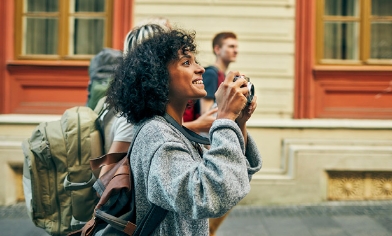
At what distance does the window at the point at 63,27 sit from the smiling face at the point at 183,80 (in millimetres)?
5529

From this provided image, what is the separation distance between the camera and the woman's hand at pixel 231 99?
1.90m

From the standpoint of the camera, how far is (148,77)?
205 centimetres

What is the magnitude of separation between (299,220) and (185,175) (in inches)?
187

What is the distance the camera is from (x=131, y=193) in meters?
2.01

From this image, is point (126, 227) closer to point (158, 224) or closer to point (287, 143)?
point (158, 224)

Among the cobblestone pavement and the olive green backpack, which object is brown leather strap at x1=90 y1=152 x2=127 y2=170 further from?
the cobblestone pavement

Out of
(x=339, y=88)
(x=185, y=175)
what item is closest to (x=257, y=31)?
(x=339, y=88)

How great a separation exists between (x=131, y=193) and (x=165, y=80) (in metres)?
0.43

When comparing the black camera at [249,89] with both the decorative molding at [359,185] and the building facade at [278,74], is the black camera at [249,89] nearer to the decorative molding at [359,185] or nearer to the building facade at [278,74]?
the building facade at [278,74]

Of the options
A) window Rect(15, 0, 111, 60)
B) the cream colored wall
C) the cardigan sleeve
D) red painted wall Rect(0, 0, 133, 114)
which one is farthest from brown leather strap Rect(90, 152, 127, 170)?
window Rect(15, 0, 111, 60)

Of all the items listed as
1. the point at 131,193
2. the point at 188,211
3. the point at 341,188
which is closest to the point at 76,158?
the point at 131,193

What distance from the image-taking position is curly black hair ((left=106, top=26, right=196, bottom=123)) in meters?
2.04

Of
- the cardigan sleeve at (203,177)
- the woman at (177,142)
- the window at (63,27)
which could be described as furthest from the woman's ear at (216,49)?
the cardigan sleeve at (203,177)

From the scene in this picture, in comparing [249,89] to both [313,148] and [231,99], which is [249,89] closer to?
[231,99]
